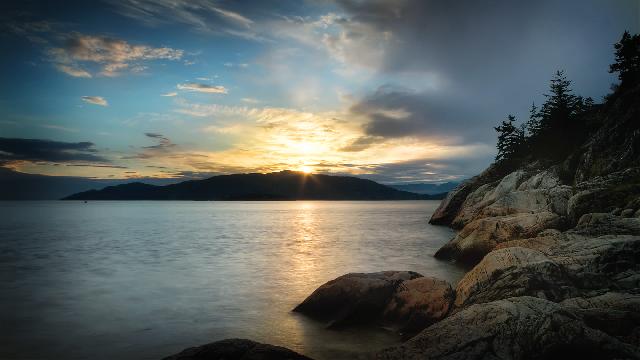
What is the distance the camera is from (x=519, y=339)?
7.19 meters

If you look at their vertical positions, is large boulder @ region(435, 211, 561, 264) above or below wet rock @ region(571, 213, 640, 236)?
below

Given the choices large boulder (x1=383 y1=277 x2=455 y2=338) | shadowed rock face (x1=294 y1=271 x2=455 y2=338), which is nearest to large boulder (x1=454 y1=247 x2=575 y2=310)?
large boulder (x1=383 y1=277 x2=455 y2=338)

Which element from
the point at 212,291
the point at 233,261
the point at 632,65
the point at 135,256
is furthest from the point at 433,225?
the point at 212,291

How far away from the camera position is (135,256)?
29797mm

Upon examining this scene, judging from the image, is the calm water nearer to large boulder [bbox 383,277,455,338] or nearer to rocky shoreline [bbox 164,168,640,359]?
large boulder [bbox 383,277,455,338]

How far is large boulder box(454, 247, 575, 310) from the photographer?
32.8 ft

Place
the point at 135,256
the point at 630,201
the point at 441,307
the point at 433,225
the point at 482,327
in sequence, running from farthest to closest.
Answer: the point at 433,225 → the point at 135,256 → the point at 630,201 → the point at 441,307 → the point at 482,327

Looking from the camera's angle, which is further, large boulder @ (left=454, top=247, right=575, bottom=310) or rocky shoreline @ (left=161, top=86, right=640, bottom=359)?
large boulder @ (left=454, top=247, right=575, bottom=310)

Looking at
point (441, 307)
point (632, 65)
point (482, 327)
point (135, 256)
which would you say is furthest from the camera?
point (632, 65)

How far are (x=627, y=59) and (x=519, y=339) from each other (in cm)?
4716

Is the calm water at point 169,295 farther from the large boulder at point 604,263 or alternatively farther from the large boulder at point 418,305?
the large boulder at point 604,263

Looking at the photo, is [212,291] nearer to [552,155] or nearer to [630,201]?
[630,201]

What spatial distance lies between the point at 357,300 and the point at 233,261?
17.4 meters

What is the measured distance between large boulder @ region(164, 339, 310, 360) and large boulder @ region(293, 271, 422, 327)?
4599mm
